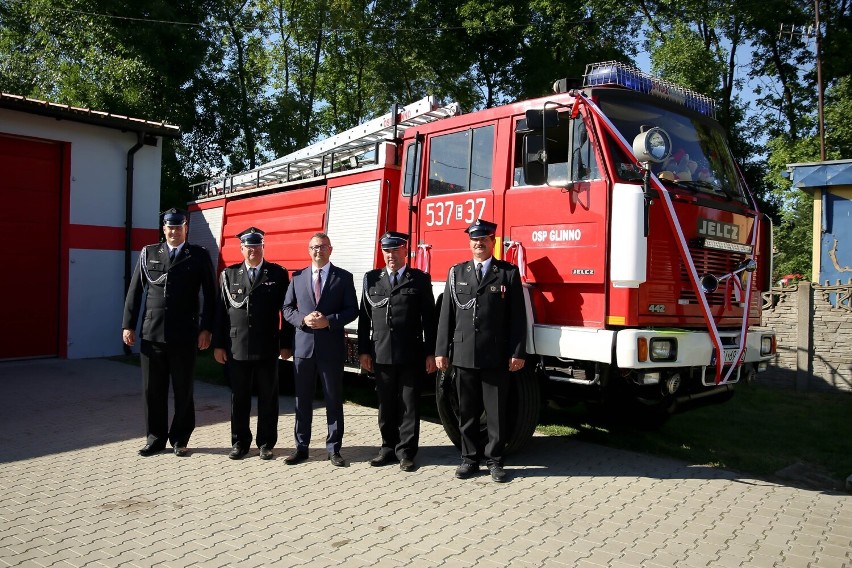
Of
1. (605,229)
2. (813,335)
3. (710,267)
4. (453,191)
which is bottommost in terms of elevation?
(813,335)

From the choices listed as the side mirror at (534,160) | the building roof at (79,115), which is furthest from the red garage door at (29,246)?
the side mirror at (534,160)

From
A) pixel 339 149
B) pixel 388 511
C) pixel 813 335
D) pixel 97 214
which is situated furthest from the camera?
pixel 97 214

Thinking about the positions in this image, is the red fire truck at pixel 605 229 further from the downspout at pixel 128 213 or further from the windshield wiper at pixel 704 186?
the downspout at pixel 128 213

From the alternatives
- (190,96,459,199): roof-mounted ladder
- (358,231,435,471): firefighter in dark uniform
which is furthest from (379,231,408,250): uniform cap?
(190,96,459,199): roof-mounted ladder

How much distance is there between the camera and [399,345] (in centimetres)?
582

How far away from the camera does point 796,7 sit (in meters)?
24.4

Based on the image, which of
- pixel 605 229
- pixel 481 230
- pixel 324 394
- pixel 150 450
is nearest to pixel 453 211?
pixel 481 230

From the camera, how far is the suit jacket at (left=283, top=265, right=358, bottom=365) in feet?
19.6

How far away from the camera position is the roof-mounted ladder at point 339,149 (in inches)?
303

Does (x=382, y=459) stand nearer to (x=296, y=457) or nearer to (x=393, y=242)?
(x=296, y=457)

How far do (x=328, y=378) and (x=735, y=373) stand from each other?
3.33 metres

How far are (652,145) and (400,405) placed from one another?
9.36 ft

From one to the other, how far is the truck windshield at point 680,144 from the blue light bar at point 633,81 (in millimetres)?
107

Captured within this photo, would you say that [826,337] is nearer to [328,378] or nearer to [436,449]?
[436,449]
